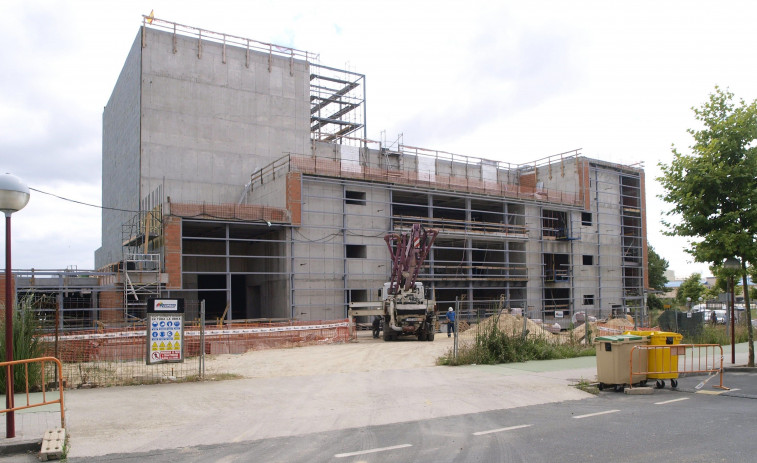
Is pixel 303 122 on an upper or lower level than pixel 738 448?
upper

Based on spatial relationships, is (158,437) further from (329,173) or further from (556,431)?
(329,173)

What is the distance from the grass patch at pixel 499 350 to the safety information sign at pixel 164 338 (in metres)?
7.36

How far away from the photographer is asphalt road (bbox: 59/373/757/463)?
723 centimetres

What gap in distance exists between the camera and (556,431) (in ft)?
28.4

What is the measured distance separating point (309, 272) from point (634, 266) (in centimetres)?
3140

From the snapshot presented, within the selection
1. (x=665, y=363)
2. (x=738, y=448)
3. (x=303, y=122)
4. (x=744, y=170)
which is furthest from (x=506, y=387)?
(x=303, y=122)

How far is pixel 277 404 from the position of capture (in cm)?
1100

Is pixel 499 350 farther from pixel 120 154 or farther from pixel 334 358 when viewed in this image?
pixel 120 154

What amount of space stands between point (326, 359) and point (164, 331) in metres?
6.70

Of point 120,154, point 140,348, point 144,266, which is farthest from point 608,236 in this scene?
point 140,348

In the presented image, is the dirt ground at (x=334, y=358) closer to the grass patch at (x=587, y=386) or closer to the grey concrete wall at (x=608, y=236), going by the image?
the grass patch at (x=587, y=386)

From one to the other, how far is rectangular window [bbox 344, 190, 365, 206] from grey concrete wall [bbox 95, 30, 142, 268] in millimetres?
12983

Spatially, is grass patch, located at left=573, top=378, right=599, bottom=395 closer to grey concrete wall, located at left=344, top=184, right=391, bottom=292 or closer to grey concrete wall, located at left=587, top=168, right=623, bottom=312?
grey concrete wall, located at left=344, top=184, right=391, bottom=292

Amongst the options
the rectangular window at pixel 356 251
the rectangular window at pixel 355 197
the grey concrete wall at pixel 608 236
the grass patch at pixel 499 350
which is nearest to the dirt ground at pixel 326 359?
the grass patch at pixel 499 350
